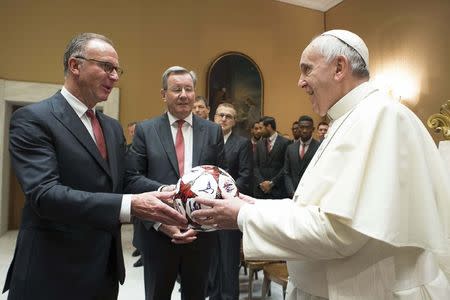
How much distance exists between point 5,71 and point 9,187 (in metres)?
2.23

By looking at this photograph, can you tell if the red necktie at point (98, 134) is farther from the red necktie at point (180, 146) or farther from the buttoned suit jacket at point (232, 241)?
the buttoned suit jacket at point (232, 241)

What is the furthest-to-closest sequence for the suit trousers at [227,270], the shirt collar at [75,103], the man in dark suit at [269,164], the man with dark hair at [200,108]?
1. the man in dark suit at [269,164]
2. the man with dark hair at [200,108]
3. the suit trousers at [227,270]
4. the shirt collar at [75,103]

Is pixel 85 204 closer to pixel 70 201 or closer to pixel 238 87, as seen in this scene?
pixel 70 201

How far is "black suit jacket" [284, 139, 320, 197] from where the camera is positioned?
531 cm

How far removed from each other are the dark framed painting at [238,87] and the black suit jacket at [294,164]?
3.52 metres

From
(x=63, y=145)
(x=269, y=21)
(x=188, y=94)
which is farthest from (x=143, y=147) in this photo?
(x=269, y=21)

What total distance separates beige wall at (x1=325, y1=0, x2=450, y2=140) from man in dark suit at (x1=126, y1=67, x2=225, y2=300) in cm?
541

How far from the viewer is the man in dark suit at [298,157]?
5.33 meters

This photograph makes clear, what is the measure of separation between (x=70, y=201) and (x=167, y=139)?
3.71ft

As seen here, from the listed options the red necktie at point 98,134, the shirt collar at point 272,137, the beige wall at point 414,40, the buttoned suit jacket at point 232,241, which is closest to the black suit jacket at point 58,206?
the red necktie at point 98,134

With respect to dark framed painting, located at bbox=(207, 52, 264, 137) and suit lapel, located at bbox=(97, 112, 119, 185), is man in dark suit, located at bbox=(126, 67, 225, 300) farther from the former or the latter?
dark framed painting, located at bbox=(207, 52, 264, 137)

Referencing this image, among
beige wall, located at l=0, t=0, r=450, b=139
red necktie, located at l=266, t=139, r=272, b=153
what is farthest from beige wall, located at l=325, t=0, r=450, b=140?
red necktie, located at l=266, t=139, r=272, b=153

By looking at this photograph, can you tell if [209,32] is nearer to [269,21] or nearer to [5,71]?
[269,21]

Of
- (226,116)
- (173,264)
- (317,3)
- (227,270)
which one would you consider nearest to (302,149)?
(226,116)
